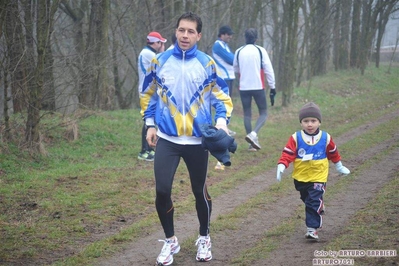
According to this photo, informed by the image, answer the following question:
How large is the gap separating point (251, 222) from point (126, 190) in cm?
247

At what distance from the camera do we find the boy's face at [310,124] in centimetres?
599

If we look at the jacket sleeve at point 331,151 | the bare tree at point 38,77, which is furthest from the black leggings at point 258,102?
the jacket sleeve at point 331,151

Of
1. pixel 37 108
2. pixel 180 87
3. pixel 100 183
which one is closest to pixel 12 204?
pixel 100 183

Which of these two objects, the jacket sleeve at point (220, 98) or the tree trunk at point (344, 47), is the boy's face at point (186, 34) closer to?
the jacket sleeve at point (220, 98)

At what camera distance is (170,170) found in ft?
17.1

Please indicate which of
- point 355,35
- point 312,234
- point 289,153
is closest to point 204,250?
point 312,234

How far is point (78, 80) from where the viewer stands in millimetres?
12578

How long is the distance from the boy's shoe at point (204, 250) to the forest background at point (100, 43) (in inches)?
205

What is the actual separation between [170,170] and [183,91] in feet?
2.43

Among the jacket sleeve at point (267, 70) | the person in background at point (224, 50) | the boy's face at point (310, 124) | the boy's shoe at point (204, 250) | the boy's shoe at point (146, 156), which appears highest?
the person in background at point (224, 50)

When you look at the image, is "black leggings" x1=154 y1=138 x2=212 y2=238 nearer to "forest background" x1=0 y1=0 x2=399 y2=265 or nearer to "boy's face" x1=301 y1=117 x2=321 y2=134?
"forest background" x1=0 y1=0 x2=399 y2=265

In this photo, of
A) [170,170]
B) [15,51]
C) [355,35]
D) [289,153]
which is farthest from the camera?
[355,35]

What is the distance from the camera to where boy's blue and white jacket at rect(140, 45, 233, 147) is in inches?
205

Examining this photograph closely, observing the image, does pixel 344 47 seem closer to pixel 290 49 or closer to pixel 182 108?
pixel 290 49
